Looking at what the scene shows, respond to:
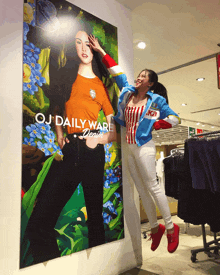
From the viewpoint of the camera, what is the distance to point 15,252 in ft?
5.40

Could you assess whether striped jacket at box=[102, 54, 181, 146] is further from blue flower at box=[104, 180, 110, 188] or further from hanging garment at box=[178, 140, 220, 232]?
blue flower at box=[104, 180, 110, 188]

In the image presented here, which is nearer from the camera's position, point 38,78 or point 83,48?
point 38,78

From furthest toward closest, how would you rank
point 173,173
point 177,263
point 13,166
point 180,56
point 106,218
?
point 180,56 < point 173,173 < point 177,263 < point 106,218 < point 13,166

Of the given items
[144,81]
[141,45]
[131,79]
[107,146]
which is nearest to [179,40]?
[141,45]

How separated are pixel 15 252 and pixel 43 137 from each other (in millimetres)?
797

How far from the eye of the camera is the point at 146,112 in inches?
91.0

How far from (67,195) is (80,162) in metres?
0.29

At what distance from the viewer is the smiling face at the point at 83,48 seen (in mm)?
2232

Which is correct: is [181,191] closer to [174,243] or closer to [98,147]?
[174,243]

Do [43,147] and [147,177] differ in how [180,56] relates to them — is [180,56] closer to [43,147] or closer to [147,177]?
[147,177]

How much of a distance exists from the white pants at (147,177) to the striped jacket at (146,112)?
3.7 inches

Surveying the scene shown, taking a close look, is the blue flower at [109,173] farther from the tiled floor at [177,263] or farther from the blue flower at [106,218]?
Answer: the tiled floor at [177,263]

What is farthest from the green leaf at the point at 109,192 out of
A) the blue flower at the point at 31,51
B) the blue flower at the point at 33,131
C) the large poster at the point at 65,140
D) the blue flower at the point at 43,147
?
the blue flower at the point at 31,51

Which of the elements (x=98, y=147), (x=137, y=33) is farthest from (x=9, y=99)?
(x=137, y=33)
